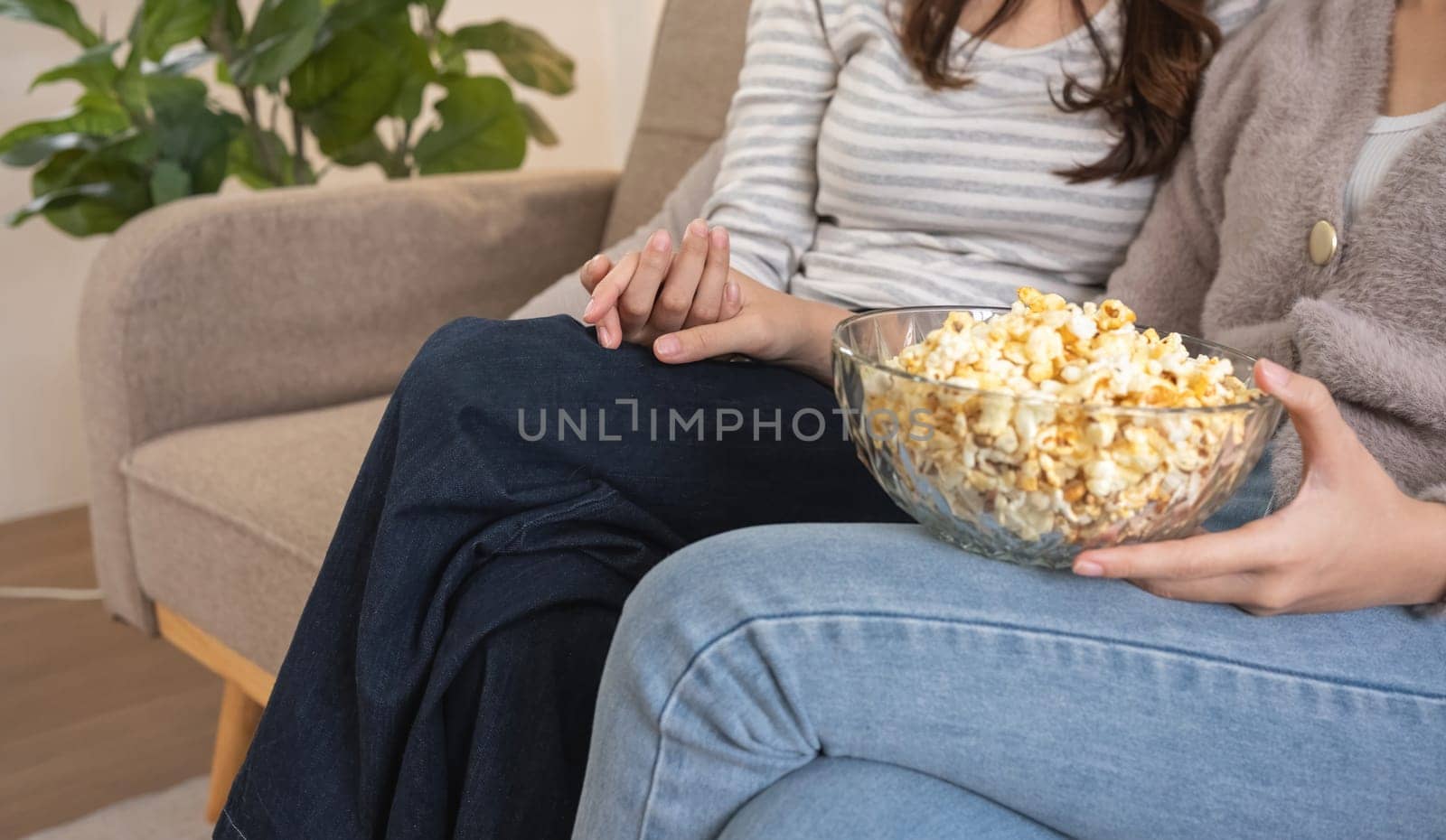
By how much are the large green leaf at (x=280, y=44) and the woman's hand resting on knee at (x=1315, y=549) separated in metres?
1.36

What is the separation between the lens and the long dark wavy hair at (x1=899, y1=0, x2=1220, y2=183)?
3.13ft

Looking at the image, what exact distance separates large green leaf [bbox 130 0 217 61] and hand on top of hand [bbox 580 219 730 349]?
111cm

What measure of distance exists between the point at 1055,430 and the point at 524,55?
166 centimetres

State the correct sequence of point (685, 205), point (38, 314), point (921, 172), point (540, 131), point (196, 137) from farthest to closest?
point (38, 314), point (540, 131), point (196, 137), point (685, 205), point (921, 172)

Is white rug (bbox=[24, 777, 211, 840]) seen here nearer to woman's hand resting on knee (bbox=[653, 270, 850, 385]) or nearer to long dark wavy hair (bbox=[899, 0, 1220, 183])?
woman's hand resting on knee (bbox=[653, 270, 850, 385])

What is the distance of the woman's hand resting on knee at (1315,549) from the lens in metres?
0.52

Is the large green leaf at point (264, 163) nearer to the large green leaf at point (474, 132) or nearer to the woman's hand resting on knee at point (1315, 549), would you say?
the large green leaf at point (474, 132)

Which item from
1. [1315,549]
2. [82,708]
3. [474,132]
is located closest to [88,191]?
[474,132]

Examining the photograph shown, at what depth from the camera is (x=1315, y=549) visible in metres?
0.53

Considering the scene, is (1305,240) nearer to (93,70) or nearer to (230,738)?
(230,738)

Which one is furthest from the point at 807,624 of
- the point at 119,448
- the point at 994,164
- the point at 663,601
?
the point at 119,448

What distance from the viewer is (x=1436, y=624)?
0.58m

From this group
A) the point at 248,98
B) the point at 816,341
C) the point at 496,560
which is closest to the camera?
the point at 496,560

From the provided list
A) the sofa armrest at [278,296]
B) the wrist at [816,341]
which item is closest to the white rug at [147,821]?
the sofa armrest at [278,296]
